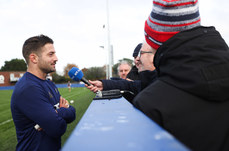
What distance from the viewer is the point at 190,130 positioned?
766 millimetres

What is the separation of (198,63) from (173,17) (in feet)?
1.62

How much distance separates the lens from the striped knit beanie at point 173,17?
119 cm

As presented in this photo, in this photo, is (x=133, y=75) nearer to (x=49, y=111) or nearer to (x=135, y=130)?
(x=49, y=111)

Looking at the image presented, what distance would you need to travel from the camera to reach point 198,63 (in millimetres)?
860

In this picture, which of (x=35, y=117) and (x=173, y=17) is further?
(x=35, y=117)

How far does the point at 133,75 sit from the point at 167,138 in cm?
392

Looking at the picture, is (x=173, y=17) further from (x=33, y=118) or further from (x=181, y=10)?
(x=33, y=118)

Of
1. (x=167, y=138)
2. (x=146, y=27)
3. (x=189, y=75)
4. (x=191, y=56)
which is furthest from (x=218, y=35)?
(x=167, y=138)

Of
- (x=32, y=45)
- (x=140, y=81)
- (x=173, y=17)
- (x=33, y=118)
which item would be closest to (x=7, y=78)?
(x=32, y=45)

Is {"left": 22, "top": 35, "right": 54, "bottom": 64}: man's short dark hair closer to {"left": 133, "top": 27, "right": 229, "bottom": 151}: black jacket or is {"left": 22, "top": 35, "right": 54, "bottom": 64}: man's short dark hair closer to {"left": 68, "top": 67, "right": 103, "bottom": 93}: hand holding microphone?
{"left": 68, "top": 67, "right": 103, "bottom": 93}: hand holding microphone

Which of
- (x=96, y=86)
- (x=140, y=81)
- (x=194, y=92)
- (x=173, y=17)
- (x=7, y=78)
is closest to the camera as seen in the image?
(x=194, y=92)

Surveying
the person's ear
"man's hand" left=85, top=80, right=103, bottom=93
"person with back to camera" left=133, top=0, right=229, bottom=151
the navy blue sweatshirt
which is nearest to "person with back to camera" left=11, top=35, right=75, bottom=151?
the navy blue sweatshirt

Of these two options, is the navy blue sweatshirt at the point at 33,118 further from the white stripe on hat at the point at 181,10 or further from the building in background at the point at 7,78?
the building in background at the point at 7,78

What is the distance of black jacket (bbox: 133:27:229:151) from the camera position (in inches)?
30.2
